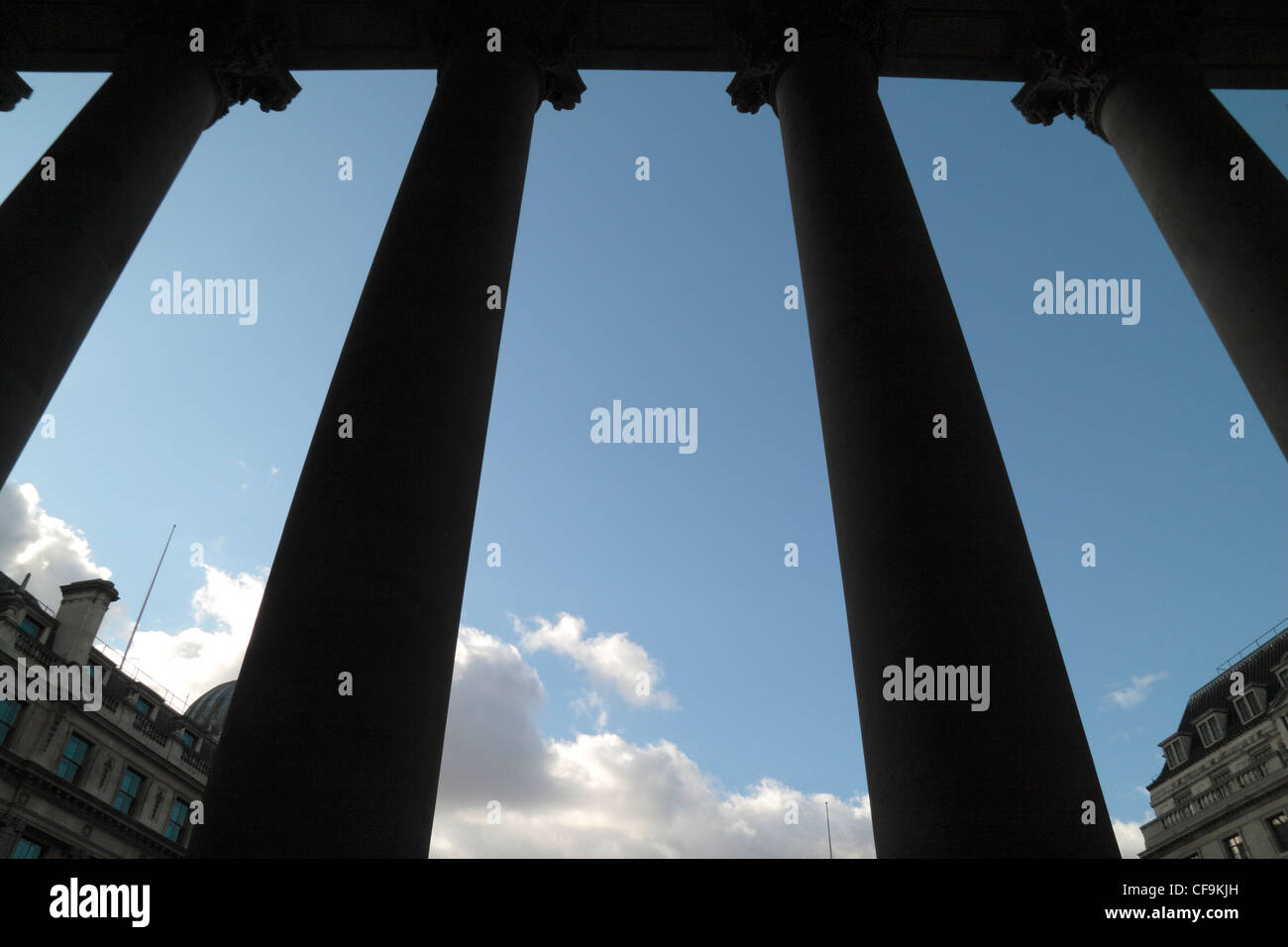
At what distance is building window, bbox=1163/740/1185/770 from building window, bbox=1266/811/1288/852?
29243 mm

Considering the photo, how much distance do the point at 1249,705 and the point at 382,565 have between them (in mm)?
153402

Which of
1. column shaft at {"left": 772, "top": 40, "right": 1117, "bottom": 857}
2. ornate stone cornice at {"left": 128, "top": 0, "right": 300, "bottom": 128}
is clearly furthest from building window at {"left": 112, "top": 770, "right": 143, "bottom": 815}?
column shaft at {"left": 772, "top": 40, "right": 1117, "bottom": 857}

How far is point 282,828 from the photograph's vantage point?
11414mm

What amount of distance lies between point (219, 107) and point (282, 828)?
26.8 meters

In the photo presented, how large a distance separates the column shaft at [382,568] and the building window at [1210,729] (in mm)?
156448

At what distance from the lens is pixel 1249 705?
408 ft

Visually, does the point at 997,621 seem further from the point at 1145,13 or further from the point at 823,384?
the point at 1145,13

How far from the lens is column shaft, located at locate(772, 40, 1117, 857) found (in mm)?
12094

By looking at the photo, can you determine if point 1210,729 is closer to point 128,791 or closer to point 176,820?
point 176,820

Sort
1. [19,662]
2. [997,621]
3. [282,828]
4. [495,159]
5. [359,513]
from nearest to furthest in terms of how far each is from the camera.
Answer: [282,828], [997,621], [359,513], [495,159], [19,662]

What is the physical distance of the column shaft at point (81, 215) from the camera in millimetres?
18406

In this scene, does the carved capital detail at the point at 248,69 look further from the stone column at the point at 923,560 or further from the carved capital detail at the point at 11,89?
the stone column at the point at 923,560

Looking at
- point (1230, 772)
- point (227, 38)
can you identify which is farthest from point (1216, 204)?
point (1230, 772)
